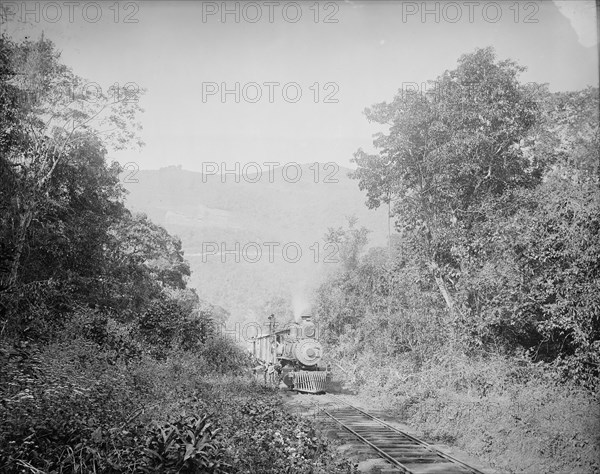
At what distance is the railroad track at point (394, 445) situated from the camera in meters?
7.75

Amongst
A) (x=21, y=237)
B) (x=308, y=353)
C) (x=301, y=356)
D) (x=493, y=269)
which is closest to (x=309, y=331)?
(x=308, y=353)

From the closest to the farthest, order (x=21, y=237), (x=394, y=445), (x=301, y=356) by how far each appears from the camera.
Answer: (x=394, y=445) → (x=21, y=237) → (x=301, y=356)

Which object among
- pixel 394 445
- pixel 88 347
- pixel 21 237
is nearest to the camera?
pixel 394 445

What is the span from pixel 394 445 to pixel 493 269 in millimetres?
6497

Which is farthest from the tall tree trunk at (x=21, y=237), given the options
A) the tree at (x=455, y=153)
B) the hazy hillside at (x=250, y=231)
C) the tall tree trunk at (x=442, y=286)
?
the hazy hillside at (x=250, y=231)

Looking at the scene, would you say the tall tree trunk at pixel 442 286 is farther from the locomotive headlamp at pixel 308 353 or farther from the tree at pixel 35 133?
the tree at pixel 35 133

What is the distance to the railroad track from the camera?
775cm

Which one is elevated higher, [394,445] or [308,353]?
[308,353]

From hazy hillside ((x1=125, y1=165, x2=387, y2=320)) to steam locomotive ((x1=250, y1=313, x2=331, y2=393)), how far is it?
5903 cm

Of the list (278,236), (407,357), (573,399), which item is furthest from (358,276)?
(278,236)

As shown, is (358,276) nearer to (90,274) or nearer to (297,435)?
(90,274)

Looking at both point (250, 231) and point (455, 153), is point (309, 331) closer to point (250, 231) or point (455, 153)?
point (455, 153)

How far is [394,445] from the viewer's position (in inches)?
372

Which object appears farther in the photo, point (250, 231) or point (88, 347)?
point (250, 231)
